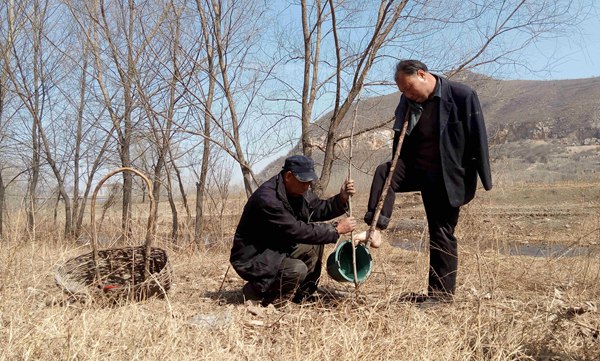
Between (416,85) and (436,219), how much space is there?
89 centimetres

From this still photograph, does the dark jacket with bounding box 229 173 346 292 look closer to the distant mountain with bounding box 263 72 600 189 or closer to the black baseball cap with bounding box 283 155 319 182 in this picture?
the black baseball cap with bounding box 283 155 319 182

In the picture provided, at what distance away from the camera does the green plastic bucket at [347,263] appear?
11.5 feet

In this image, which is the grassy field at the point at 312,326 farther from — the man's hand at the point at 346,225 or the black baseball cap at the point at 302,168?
the black baseball cap at the point at 302,168

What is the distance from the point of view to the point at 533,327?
280cm

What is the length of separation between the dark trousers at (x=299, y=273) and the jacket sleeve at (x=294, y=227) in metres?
0.19

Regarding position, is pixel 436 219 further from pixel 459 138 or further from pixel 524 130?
pixel 524 130

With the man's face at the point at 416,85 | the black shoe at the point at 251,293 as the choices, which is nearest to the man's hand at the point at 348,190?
the man's face at the point at 416,85

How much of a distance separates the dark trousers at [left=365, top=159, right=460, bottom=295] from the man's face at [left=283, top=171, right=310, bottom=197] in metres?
0.45

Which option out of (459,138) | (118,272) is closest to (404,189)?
(459,138)

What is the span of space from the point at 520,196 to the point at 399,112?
72.0 ft

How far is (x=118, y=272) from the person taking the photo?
4.59 meters

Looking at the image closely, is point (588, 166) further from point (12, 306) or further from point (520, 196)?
point (12, 306)

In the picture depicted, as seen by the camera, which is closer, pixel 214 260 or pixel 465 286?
pixel 465 286

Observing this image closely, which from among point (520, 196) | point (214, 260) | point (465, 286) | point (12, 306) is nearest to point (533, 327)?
point (465, 286)
